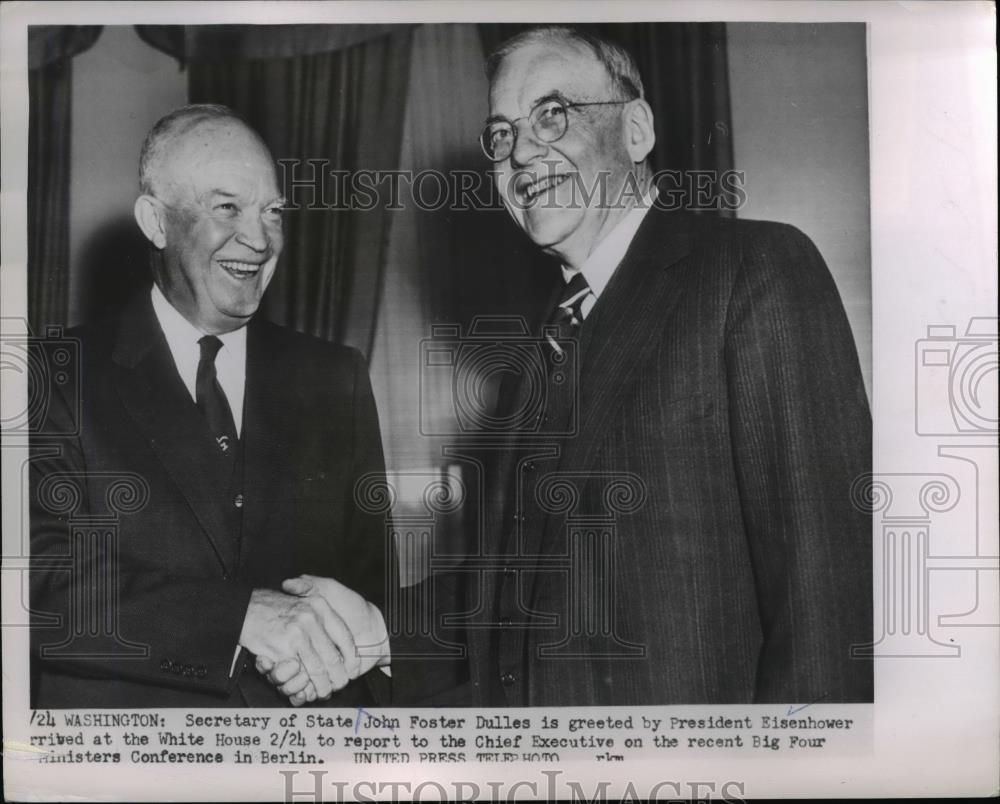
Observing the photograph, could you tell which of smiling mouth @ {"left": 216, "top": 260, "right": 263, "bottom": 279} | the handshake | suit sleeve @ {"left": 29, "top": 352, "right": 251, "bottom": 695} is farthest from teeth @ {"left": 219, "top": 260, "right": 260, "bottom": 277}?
the handshake

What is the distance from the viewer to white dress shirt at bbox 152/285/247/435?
2080 mm

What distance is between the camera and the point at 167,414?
81.4 inches

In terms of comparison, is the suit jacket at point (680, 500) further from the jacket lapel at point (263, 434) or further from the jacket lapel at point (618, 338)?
the jacket lapel at point (263, 434)

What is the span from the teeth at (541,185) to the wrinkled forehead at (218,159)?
0.59 metres

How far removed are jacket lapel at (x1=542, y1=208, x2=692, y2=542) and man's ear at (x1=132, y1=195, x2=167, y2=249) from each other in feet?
3.29

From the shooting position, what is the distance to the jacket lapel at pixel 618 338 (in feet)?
6.69

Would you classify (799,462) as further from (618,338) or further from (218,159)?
(218,159)

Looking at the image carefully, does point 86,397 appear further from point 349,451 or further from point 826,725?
point 826,725

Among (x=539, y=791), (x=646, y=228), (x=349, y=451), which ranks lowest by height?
(x=539, y=791)

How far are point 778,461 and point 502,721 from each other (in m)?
0.88

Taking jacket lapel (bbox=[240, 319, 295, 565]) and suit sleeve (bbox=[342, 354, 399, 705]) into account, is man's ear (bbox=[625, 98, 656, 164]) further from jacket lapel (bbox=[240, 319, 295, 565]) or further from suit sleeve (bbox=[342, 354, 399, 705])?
jacket lapel (bbox=[240, 319, 295, 565])

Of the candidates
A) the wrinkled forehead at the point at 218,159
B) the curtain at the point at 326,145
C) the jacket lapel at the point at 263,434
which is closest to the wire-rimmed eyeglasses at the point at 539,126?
the curtain at the point at 326,145

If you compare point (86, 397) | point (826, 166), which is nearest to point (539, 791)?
point (86, 397)

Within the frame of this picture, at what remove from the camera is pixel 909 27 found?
211cm
